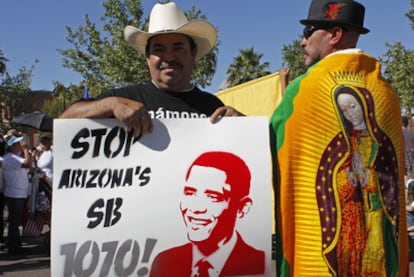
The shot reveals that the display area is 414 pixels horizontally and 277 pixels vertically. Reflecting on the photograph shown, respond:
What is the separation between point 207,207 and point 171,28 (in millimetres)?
900

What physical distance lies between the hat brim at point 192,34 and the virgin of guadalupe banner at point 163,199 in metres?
0.58

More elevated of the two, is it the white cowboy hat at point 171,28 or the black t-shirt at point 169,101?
the white cowboy hat at point 171,28

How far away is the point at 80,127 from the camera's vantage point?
6.42ft

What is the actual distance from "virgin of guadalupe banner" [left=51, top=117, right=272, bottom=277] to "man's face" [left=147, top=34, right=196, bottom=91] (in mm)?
414

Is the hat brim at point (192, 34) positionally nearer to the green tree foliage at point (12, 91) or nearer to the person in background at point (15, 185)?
the person in background at point (15, 185)

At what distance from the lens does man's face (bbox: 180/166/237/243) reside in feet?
6.52

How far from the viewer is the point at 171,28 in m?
2.41

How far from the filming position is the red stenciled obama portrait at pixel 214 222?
6.49 feet

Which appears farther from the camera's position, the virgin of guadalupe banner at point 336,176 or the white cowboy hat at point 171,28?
the white cowboy hat at point 171,28

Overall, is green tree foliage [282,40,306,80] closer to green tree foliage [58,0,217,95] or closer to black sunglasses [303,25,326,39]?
green tree foliage [58,0,217,95]

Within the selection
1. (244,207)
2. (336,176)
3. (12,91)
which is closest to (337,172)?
(336,176)

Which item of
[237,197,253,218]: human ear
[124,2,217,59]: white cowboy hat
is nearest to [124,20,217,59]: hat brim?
[124,2,217,59]: white cowboy hat

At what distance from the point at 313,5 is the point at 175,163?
88cm

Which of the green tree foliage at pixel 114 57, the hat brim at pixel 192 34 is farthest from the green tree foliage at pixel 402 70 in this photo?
the hat brim at pixel 192 34
